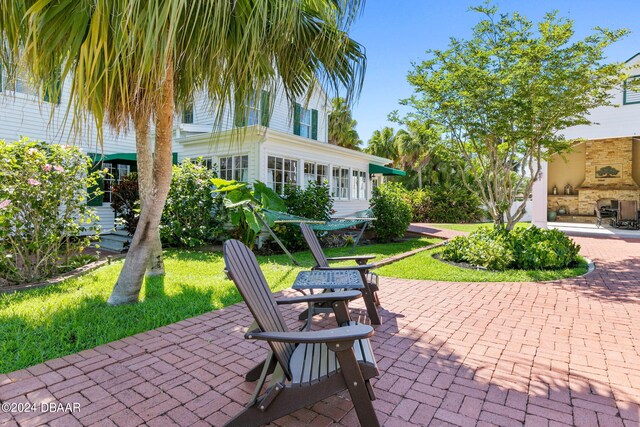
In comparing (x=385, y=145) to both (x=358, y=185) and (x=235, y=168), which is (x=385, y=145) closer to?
(x=358, y=185)

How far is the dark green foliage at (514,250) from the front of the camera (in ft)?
22.6

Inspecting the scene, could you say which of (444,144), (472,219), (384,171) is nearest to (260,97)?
(444,144)

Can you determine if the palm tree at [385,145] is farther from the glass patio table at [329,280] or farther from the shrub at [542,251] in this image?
the glass patio table at [329,280]

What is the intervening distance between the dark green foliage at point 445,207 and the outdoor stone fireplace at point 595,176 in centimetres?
372

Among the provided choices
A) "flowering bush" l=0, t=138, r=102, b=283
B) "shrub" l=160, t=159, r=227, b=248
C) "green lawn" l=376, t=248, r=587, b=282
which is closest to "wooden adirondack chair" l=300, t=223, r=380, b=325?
"green lawn" l=376, t=248, r=587, b=282

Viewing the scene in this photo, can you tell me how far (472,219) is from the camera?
64.1 feet

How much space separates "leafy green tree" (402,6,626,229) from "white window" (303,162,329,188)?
13.8 ft

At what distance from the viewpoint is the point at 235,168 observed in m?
10.3

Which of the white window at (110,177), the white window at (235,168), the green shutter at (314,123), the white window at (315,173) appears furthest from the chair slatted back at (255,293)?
the green shutter at (314,123)

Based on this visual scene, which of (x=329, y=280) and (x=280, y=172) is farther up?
(x=280, y=172)

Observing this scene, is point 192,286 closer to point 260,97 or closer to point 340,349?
point 260,97

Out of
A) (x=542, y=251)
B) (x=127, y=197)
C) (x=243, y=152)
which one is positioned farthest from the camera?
(x=243, y=152)

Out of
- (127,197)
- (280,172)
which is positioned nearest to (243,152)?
(280,172)

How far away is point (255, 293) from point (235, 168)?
28.0ft
